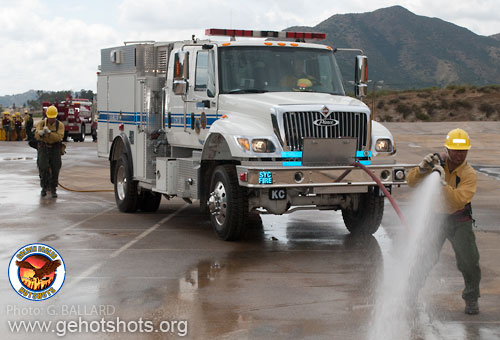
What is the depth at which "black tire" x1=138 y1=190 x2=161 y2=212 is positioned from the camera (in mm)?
14813

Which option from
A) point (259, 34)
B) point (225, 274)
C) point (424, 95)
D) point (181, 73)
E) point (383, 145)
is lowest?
point (225, 274)

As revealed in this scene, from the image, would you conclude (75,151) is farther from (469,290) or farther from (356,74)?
(469,290)

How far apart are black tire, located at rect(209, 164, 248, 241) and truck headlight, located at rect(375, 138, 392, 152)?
1.96 metres

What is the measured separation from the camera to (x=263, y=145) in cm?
1077

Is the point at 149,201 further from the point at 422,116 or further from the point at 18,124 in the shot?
the point at 422,116

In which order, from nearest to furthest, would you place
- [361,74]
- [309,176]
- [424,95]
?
[309,176], [361,74], [424,95]

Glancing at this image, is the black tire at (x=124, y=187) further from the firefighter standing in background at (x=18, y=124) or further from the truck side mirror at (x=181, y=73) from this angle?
the firefighter standing in background at (x=18, y=124)

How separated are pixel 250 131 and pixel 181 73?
5.71 feet

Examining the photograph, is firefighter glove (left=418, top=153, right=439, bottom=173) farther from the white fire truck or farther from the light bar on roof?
the light bar on roof

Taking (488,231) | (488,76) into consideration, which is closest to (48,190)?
(488,231)

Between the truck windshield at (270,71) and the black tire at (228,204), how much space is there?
133cm

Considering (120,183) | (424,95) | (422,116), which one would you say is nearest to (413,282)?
(120,183)

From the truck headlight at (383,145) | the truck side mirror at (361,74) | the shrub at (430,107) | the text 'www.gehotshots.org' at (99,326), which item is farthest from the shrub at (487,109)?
the text 'www.gehotshots.org' at (99,326)

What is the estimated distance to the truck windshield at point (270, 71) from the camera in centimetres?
1190
